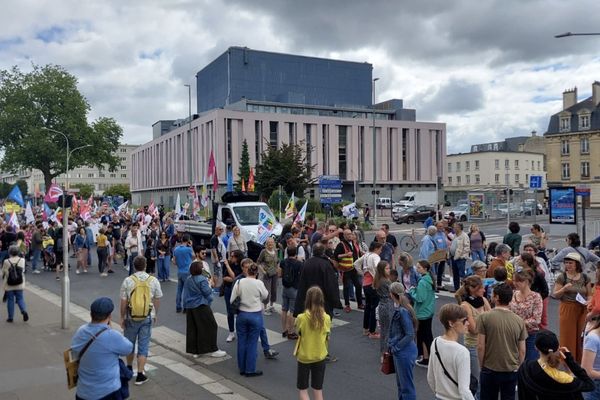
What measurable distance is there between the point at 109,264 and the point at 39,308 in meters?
6.62

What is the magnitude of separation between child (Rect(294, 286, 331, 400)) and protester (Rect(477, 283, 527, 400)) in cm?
164

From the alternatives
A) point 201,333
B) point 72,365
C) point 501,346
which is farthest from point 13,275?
point 501,346

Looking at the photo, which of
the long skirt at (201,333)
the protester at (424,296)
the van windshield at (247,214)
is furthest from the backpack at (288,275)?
the van windshield at (247,214)

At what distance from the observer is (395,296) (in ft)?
20.1

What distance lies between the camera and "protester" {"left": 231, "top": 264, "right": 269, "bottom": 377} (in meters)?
7.74

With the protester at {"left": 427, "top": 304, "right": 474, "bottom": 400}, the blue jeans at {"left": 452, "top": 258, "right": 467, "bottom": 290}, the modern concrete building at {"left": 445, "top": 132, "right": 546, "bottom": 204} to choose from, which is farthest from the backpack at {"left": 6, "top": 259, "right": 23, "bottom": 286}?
the modern concrete building at {"left": 445, "top": 132, "right": 546, "bottom": 204}

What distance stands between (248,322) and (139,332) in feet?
4.89

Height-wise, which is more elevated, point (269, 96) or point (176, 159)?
point (269, 96)

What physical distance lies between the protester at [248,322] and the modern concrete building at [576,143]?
2743 inches

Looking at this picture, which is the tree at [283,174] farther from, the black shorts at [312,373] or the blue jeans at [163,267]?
the black shorts at [312,373]

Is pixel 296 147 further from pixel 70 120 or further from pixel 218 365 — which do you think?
pixel 218 365

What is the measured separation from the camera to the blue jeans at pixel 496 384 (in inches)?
209

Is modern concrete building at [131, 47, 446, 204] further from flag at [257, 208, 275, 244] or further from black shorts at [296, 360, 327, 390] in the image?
black shorts at [296, 360, 327, 390]

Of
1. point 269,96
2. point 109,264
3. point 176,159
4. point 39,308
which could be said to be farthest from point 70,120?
point 39,308
